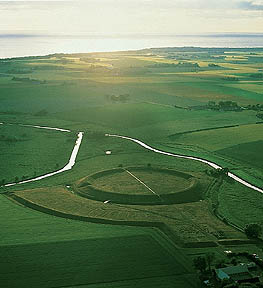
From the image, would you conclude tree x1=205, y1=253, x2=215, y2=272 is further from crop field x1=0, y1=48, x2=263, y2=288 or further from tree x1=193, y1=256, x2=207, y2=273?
crop field x1=0, y1=48, x2=263, y2=288

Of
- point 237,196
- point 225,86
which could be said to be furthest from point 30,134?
point 225,86

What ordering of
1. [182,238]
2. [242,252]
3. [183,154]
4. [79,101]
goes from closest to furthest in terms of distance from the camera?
1. [242,252]
2. [182,238]
3. [183,154]
4. [79,101]

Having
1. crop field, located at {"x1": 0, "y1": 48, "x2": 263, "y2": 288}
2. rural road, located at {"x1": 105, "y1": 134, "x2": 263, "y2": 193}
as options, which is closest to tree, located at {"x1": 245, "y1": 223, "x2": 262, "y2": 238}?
crop field, located at {"x1": 0, "y1": 48, "x2": 263, "y2": 288}

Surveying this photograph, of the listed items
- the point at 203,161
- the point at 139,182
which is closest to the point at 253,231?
the point at 139,182

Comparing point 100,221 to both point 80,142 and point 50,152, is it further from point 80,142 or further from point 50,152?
point 80,142

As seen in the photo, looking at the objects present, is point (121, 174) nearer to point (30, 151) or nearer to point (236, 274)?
point (30, 151)
